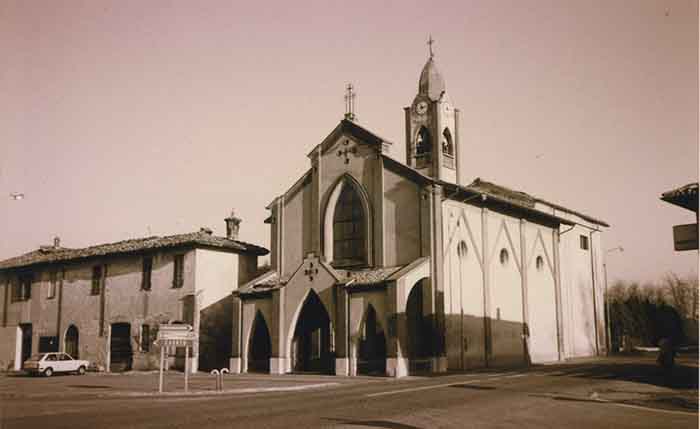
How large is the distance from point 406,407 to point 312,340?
22492 millimetres

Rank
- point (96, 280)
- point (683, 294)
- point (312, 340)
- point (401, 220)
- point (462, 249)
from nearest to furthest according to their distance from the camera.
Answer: point (401, 220)
point (462, 249)
point (312, 340)
point (96, 280)
point (683, 294)

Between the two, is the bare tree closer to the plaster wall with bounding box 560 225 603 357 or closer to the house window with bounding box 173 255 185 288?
the plaster wall with bounding box 560 225 603 357

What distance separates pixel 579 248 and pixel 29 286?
3692 cm

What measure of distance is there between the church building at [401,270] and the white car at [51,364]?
29.0ft

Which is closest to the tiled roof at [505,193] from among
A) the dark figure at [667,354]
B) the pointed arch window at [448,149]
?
the pointed arch window at [448,149]

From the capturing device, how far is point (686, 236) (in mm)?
9758

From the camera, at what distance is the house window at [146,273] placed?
38000mm

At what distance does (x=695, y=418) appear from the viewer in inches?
518

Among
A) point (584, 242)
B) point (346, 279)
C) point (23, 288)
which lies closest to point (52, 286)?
point (23, 288)

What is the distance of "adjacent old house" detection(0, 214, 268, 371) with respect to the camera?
119 ft

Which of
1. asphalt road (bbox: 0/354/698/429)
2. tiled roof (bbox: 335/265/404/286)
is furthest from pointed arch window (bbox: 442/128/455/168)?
asphalt road (bbox: 0/354/698/429)

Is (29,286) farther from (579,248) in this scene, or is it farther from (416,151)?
(579,248)

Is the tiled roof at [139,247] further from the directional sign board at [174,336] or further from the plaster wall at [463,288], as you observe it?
the directional sign board at [174,336]

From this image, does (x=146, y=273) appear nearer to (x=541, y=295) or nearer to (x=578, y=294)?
(x=541, y=295)
